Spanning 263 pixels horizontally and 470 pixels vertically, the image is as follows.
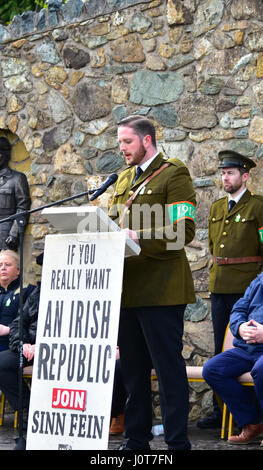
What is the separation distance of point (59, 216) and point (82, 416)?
2.76 feet

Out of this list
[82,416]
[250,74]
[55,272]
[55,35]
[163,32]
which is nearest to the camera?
[82,416]

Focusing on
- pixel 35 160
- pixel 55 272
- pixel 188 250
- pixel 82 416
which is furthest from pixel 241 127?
pixel 82 416

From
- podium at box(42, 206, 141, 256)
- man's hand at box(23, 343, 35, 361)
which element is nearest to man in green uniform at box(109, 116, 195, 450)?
podium at box(42, 206, 141, 256)

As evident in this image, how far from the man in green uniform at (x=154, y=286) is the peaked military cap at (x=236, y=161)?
5.12 ft

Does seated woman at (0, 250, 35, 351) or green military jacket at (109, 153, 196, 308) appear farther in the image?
seated woman at (0, 250, 35, 351)

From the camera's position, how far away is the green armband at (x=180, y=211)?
3463mm

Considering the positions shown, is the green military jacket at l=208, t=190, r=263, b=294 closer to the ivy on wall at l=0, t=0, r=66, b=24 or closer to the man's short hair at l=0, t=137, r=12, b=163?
the man's short hair at l=0, t=137, r=12, b=163

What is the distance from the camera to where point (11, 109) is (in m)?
6.74

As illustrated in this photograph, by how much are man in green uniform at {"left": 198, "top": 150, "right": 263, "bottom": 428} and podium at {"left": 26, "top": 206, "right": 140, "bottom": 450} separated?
72.3 inches

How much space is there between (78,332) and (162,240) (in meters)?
0.57

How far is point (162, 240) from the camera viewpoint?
3404 mm

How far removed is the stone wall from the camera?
553 cm

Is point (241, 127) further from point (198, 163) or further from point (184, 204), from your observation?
point (184, 204)

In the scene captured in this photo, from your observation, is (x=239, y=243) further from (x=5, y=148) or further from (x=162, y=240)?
(x=5, y=148)
